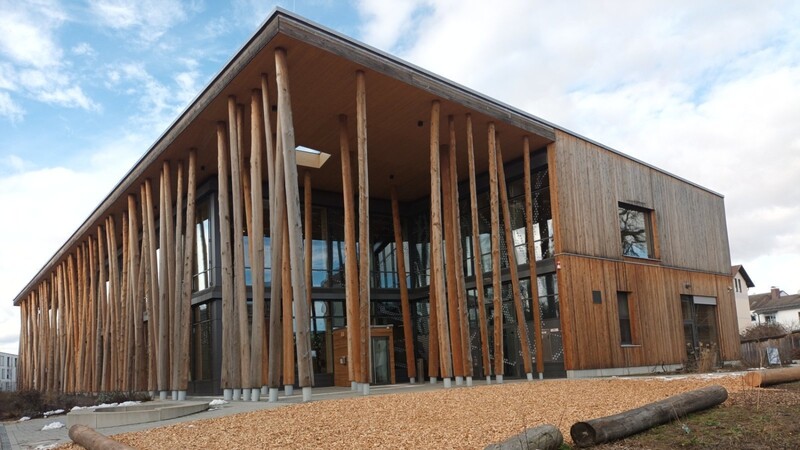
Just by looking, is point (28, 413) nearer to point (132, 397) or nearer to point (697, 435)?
point (132, 397)

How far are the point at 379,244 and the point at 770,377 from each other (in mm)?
16137

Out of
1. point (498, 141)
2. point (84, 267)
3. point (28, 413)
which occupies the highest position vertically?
point (498, 141)

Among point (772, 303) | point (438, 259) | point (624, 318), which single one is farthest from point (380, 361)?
point (772, 303)

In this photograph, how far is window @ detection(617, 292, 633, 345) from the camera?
22.3 m

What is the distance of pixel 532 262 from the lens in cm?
2106

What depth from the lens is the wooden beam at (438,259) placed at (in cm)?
1694

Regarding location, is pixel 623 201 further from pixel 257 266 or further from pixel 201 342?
pixel 201 342

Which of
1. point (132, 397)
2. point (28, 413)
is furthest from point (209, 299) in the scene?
point (28, 413)

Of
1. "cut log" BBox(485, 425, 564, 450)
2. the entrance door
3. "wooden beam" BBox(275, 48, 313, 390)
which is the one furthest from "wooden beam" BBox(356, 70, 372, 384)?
"cut log" BBox(485, 425, 564, 450)

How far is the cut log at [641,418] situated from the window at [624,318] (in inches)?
475

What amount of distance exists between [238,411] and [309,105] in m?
8.53

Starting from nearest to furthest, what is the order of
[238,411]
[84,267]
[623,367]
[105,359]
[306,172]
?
1. [238,411]
2. [623,367]
3. [306,172]
4. [105,359]
5. [84,267]

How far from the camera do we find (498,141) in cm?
2114

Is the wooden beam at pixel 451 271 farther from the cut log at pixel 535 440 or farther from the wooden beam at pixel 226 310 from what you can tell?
the cut log at pixel 535 440
